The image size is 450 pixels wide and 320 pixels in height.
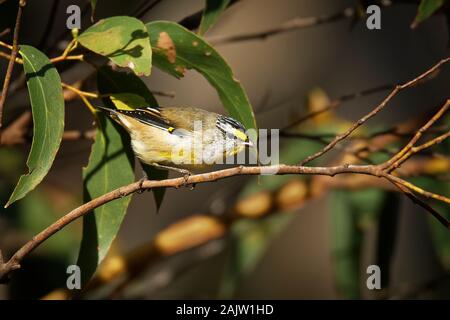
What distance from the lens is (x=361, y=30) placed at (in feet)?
11.2

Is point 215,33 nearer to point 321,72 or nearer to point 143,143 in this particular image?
point 321,72

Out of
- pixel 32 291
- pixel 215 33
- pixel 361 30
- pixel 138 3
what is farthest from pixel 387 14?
pixel 32 291

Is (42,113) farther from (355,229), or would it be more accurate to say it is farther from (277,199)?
(355,229)

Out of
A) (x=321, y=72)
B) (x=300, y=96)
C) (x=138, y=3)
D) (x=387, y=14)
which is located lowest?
(x=138, y=3)

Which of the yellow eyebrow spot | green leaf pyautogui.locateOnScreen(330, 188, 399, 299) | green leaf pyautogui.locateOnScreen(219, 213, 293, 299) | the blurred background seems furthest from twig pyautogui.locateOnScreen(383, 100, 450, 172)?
green leaf pyautogui.locateOnScreen(219, 213, 293, 299)

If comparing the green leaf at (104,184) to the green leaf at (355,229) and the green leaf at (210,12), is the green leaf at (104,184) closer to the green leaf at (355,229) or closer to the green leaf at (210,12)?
the green leaf at (210,12)

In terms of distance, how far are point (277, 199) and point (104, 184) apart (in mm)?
862

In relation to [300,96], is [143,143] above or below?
below

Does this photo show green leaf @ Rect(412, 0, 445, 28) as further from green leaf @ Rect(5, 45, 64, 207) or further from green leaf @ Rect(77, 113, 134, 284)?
green leaf @ Rect(5, 45, 64, 207)

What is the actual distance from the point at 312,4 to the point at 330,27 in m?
0.17

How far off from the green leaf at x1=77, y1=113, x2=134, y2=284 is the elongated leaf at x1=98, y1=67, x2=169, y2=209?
0.20 feet

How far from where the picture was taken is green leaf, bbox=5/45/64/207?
1231 mm

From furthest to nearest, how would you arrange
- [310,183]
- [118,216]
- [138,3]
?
[310,183], [138,3], [118,216]

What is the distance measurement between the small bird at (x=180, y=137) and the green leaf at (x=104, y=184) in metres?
0.05
